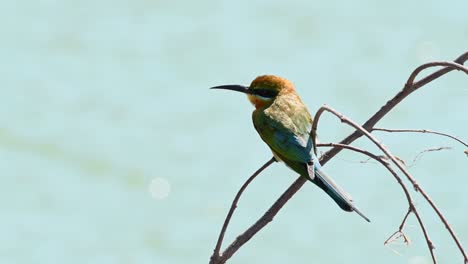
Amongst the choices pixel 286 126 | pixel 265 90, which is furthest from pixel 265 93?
pixel 286 126

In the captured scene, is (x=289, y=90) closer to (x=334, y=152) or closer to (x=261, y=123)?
(x=261, y=123)

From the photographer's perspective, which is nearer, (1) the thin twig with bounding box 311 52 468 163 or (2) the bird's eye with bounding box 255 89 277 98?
(1) the thin twig with bounding box 311 52 468 163

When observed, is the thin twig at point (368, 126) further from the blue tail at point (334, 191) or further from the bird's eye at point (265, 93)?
the bird's eye at point (265, 93)

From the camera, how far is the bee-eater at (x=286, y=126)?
6.78ft

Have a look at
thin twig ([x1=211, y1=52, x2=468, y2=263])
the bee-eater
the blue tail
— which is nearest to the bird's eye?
the bee-eater

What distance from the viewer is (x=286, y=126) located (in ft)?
7.88

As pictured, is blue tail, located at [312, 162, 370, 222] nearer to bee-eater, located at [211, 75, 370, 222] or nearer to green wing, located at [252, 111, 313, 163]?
bee-eater, located at [211, 75, 370, 222]

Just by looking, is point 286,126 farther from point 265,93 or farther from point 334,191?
point 334,191

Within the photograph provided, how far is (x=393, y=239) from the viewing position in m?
1.51

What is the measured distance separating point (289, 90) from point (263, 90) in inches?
3.4

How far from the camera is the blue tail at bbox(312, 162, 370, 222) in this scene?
1.83 m

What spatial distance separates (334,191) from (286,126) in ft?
1.71

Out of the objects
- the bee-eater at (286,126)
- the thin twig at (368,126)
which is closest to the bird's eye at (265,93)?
the bee-eater at (286,126)

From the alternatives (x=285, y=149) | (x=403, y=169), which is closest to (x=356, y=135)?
(x=403, y=169)
